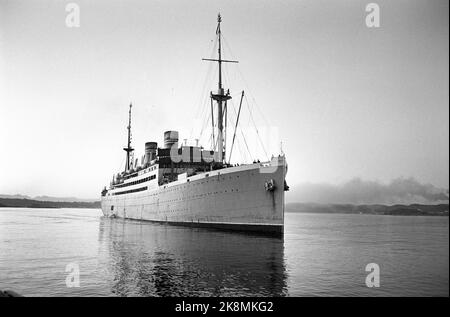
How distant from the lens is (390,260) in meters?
21.0

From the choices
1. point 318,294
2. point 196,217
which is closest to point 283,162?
point 196,217

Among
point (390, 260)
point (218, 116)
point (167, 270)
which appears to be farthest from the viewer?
point (218, 116)

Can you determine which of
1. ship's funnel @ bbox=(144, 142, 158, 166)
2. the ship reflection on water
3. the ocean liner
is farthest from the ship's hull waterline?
ship's funnel @ bbox=(144, 142, 158, 166)

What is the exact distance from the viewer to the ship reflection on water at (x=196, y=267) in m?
12.0

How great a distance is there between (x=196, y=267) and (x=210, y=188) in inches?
656

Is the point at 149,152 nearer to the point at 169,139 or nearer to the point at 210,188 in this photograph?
the point at 169,139

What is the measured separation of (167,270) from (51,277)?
4.95 metres

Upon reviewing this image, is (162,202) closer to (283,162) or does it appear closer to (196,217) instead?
(196,217)

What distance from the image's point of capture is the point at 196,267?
15742 mm

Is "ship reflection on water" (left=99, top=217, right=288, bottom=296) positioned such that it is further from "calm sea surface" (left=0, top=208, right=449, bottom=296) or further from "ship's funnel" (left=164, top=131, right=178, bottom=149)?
"ship's funnel" (left=164, top=131, right=178, bottom=149)

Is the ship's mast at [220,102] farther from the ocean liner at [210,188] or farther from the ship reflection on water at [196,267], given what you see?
the ship reflection on water at [196,267]

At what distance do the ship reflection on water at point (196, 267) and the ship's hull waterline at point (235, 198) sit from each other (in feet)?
14.5

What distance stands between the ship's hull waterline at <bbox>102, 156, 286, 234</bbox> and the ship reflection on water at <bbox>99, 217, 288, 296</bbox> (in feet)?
14.5
